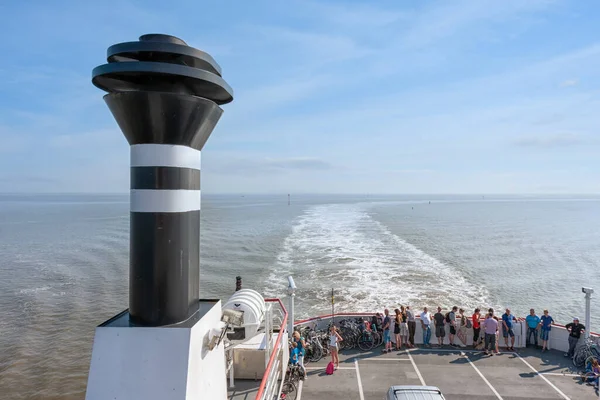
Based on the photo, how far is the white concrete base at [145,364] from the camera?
4750 mm

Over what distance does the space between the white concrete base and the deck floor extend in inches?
174

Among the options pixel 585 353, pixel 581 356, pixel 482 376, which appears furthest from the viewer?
pixel 581 356

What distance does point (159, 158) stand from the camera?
16.8ft

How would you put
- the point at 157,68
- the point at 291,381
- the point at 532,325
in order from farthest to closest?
1. the point at 532,325
2. the point at 291,381
3. the point at 157,68

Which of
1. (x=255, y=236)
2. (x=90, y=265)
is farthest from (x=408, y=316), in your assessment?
(x=255, y=236)

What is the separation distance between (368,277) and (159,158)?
2965 centimetres

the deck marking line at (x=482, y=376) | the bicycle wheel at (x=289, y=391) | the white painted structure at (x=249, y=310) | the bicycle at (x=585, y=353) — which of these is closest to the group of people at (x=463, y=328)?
the bicycle at (x=585, y=353)

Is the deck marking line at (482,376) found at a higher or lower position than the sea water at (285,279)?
higher

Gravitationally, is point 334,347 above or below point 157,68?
below

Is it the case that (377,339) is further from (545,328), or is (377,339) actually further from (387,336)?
(545,328)

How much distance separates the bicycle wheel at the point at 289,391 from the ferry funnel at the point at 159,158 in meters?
5.87

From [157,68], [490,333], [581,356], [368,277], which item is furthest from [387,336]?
[368,277]

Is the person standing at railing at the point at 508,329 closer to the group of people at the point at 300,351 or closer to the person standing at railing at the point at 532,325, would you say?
the person standing at railing at the point at 532,325

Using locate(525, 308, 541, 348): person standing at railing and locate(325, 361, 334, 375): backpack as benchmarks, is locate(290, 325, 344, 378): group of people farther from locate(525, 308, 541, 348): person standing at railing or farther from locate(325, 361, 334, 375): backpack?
locate(525, 308, 541, 348): person standing at railing
